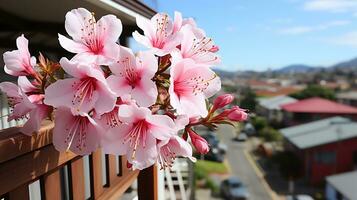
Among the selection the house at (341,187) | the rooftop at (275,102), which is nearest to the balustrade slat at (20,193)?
the house at (341,187)

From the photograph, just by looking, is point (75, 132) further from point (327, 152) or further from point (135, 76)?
point (327, 152)

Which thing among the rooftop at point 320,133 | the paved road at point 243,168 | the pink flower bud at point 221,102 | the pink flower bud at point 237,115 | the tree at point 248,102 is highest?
the pink flower bud at point 221,102

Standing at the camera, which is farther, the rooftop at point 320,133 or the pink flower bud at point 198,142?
the rooftop at point 320,133

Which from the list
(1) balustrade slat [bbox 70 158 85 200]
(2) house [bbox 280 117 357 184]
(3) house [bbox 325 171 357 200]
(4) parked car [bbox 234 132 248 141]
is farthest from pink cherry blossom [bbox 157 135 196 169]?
(4) parked car [bbox 234 132 248 141]

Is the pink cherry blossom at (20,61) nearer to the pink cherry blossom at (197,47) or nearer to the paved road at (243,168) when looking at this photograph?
the pink cherry blossom at (197,47)

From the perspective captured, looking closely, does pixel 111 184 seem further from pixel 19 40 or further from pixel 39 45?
pixel 39 45

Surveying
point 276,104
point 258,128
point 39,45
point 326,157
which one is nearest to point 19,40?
point 39,45

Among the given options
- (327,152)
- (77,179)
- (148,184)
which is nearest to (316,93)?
(327,152)
